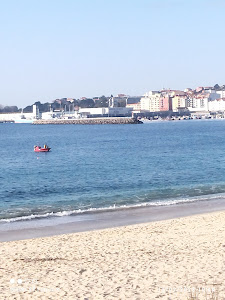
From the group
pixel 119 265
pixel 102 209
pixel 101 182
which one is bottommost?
pixel 101 182

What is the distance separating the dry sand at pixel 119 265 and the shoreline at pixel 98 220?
1698mm

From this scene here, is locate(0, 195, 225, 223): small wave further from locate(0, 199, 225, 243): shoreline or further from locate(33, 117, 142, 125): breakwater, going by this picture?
locate(33, 117, 142, 125): breakwater

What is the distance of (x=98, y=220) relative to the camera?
60.2 feet

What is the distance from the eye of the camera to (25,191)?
87.5ft

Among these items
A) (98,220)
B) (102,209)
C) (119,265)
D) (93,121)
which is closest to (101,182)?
Result: (102,209)

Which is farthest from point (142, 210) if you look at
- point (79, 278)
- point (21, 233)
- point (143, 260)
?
point (79, 278)

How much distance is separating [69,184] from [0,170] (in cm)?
1001

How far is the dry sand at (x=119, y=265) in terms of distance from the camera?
30.8ft

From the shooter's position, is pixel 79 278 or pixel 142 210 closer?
pixel 79 278

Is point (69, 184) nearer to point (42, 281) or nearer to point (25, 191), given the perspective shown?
point (25, 191)

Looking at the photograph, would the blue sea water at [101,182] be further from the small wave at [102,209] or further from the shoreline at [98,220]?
the shoreline at [98,220]

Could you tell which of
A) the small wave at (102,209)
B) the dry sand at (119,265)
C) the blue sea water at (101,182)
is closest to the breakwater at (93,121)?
the blue sea water at (101,182)

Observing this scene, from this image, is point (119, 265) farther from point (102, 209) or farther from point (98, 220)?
point (102, 209)

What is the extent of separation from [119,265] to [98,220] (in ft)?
23.9
